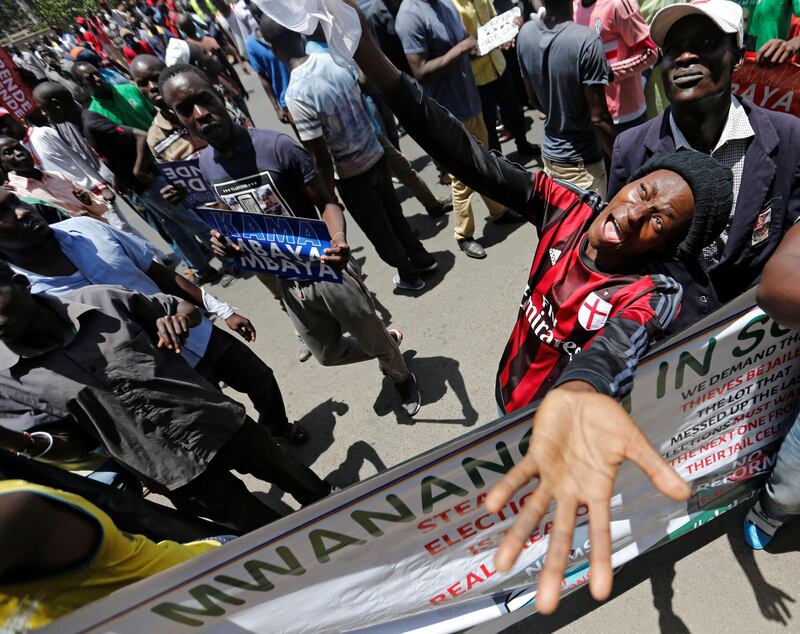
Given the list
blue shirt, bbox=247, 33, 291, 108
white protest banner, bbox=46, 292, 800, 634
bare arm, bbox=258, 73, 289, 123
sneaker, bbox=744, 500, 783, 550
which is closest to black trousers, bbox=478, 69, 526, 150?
blue shirt, bbox=247, 33, 291, 108

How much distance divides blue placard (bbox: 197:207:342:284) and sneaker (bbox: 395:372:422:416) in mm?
1097

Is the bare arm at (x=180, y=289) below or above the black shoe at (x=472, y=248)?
above

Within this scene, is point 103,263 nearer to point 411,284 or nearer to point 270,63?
point 411,284

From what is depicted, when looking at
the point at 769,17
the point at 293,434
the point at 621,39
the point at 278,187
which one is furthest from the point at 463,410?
the point at 769,17

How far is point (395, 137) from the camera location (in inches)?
220

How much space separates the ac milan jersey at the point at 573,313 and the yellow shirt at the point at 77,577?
131cm

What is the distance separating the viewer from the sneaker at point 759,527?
195 centimetres

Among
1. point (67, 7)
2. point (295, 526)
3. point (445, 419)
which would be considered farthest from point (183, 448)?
point (67, 7)

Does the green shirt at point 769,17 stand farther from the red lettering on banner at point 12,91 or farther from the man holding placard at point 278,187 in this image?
the red lettering on banner at point 12,91

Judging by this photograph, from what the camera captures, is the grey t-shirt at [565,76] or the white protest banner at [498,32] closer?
the grey t-shirt at [565,76]

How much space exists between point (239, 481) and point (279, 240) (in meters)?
1.21

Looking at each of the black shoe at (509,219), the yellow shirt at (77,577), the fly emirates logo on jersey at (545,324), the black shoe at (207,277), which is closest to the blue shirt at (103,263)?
the yellow shirt at (77,577)

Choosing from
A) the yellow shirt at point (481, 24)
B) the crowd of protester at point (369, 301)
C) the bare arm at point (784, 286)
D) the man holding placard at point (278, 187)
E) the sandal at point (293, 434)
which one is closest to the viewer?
the bare arm at point (784, 286)

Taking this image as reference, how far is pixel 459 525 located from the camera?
5.24 ft
